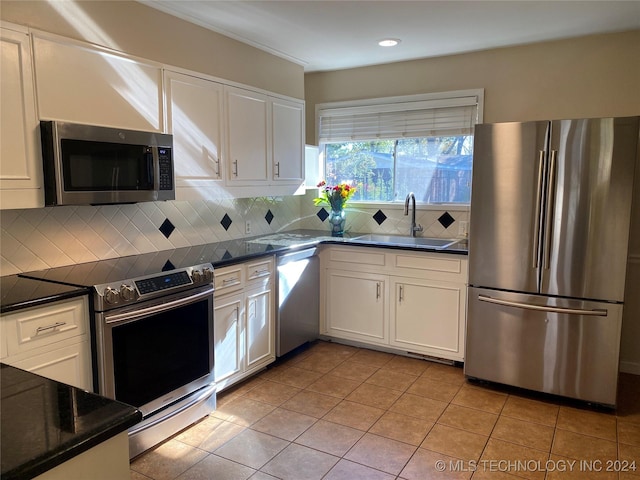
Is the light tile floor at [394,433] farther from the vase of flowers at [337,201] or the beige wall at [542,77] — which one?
the beige wall at [542,77]

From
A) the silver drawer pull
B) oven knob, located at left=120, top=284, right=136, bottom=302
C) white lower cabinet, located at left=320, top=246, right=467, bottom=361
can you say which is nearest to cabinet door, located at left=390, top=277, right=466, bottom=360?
white lower cabinet, located at left=320, top=246, right=467, bottom=361

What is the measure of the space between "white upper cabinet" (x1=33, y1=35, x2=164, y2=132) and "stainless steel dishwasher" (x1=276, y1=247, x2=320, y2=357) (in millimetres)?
1392

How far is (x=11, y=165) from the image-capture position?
209 centimetres

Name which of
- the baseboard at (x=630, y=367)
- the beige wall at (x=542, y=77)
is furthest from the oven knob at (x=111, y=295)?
the baseboard at (x=630, y=367)

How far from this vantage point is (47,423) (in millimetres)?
922

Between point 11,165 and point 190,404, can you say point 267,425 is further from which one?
point 11,165

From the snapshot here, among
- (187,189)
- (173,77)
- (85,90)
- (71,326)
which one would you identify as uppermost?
(173,77)

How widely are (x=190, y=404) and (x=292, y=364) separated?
1090mm

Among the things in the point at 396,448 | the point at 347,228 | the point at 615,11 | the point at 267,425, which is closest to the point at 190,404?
the point at 267,425

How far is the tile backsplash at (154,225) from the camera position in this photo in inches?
96.0

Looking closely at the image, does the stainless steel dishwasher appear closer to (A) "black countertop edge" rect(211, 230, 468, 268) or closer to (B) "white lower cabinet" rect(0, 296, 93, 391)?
(A) "black countertop edge" rect(211, 230, 468, 268)

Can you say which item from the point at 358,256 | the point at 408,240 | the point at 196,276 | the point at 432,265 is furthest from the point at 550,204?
the point at 196,276

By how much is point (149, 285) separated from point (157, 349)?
36 cm

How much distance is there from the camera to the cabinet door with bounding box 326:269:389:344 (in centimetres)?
382
